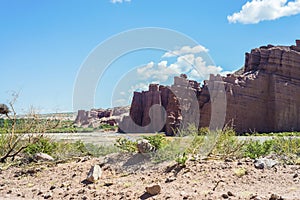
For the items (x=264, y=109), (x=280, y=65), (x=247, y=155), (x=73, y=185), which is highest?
(x=280, y=65)

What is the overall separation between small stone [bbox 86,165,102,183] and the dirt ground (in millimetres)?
132

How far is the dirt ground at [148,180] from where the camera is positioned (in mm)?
5793

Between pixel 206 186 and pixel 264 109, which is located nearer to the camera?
pixel 206 186

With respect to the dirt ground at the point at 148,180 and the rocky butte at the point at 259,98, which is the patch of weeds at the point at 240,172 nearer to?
the dirt ground at the point at 148,180

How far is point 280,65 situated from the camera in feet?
135

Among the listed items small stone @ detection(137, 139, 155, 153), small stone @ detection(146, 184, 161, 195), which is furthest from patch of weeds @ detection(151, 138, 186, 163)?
small stone @ detection(146, 184, 161, 195)

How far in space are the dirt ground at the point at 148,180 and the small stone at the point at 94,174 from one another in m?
0.13

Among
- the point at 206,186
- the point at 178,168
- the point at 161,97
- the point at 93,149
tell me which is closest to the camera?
the point at 206,186

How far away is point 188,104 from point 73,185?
35990 mm

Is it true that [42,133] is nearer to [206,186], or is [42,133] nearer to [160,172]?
[160,172]

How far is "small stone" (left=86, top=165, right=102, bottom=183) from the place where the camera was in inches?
284

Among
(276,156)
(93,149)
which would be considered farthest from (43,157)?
(276,156)

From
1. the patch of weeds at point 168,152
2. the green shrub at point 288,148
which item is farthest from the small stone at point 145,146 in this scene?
the green shrub at point 288,148

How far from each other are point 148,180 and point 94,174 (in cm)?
128
